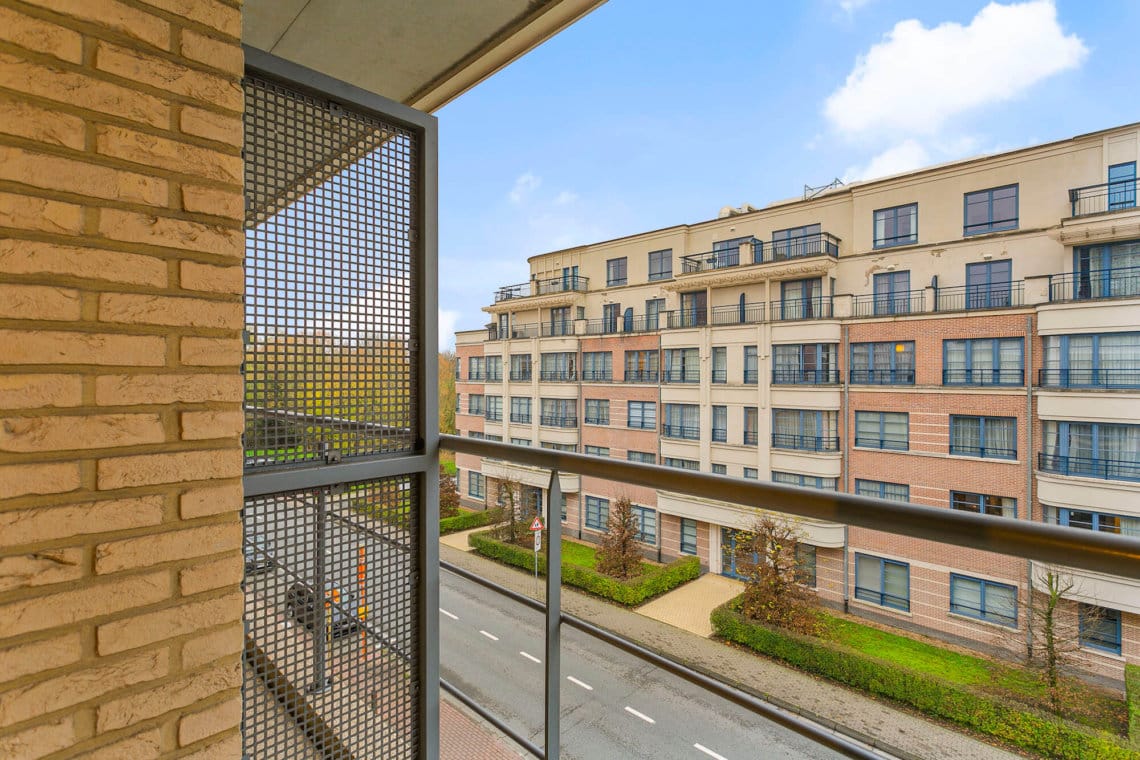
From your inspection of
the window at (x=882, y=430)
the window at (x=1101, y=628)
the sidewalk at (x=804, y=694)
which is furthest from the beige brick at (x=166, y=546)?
the window at (x=882, y=430)

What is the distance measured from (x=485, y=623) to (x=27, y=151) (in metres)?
7.95

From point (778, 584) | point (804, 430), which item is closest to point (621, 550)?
point (778, 584)

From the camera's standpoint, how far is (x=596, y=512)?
11172 millimetres

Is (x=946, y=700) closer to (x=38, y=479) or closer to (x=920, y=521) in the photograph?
(x=920, y=521)

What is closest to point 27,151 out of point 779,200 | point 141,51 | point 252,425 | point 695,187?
point 141,51

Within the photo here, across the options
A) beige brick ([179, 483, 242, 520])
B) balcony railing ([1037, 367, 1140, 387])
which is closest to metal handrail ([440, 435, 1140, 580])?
beige brick ([179, 483, 242, 520])

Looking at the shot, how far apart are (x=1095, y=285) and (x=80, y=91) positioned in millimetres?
10342

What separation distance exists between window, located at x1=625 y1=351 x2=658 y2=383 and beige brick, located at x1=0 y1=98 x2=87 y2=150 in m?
10.5

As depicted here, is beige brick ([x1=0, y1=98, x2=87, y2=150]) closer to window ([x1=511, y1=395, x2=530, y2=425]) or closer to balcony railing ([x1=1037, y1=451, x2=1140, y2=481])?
balcony railing ([x1=1037, y1=451, x2=1140, y2=481])

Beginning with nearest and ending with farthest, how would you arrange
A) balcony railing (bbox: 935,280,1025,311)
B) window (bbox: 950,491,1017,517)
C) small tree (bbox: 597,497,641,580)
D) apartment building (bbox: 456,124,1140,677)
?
apartment building (bbox: 456,124,1140,677) → window (bbox: 950,491,1017,517) → balcony railing (bbox: 935,280,1025,311) → small tree (bbox: 597,497,641,580)

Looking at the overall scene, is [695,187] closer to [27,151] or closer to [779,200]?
[779,200]

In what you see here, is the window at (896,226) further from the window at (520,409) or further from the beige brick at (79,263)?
the beige brick at (79,263)

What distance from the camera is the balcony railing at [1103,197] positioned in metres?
7.09

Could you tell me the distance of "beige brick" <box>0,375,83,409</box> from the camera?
0.59 meters
